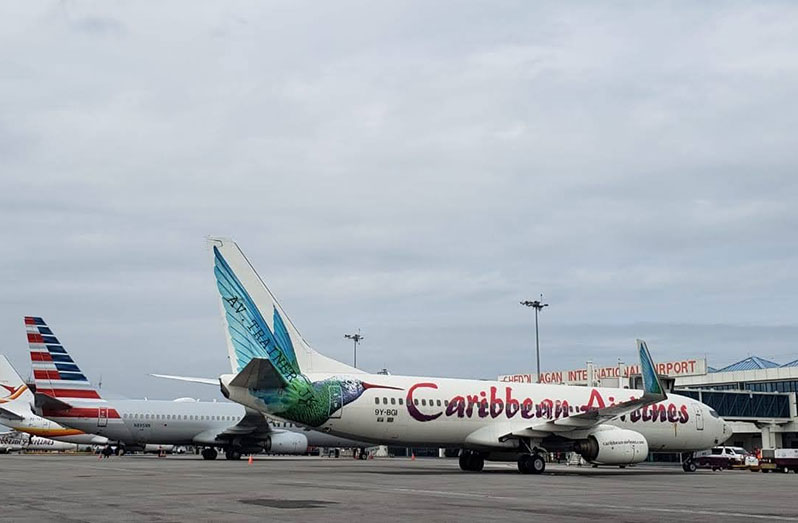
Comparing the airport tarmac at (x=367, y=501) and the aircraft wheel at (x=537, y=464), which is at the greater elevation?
the airport tarmac at (x=367, y=501)

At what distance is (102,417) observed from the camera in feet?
170

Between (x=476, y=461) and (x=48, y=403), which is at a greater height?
(x=48, y=403)

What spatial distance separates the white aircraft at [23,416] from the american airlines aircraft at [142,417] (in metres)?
10.9

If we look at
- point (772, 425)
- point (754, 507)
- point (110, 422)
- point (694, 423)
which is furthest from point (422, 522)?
point (772, 425)

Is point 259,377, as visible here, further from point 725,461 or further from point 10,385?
point 10,385

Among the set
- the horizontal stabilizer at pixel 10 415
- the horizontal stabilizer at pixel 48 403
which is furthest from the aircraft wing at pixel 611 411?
the horizontal stabilizer at pixel 10 415

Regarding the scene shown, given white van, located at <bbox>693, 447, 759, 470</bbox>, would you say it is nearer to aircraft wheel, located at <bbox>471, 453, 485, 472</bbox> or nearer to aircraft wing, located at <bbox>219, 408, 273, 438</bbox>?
aircraft wheel, located at <bbox>471, 453, 485, 472</bbox>

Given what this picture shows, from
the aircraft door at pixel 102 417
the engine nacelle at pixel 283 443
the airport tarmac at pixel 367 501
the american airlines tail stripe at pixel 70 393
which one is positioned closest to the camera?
the airport tarmac at pixel 367 501

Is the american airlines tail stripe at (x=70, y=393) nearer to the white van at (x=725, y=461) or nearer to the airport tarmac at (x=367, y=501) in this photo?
the airport tarmac at (x=367, y=501)

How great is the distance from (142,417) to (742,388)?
53.3 meters

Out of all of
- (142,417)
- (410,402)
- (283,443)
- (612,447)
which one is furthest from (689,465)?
(142,417)

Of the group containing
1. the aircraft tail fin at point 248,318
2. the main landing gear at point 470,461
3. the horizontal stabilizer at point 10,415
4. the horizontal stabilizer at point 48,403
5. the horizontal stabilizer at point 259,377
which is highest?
the aircraft tail fin at point 248,318

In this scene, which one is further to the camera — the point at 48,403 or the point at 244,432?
the point at 244,432

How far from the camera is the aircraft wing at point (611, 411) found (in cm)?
3108
